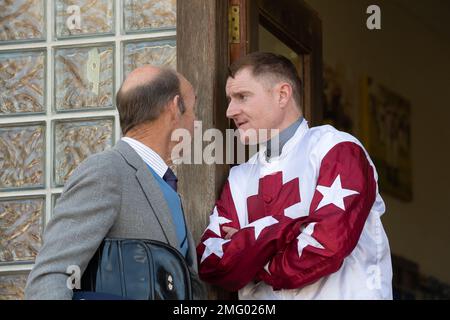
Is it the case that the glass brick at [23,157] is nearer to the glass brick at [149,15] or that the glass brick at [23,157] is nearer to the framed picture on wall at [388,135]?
the glass brick at [149,15]

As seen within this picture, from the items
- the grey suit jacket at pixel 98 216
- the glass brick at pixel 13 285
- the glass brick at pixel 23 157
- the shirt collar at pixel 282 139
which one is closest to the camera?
the grey suit jacket at pixel 98 216

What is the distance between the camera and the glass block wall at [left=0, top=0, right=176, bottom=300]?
5.04m

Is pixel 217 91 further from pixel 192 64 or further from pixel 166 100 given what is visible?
pixel 166 100

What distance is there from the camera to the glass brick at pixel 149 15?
5059 millimetres

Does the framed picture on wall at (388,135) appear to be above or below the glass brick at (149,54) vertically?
below

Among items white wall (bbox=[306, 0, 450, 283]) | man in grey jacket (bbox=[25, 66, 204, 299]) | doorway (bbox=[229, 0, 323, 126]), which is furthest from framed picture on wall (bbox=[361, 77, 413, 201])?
man in grey jacket (bbox=[25, 66, 204, 299])

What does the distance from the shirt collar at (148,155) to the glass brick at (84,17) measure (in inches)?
37.9

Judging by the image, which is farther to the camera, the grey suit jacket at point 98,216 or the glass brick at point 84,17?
the glass brick at point 84,17

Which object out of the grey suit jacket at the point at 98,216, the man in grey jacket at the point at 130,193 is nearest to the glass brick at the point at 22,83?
the man in grey jacket at the point at 130,193

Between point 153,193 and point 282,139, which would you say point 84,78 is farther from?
point 153,193

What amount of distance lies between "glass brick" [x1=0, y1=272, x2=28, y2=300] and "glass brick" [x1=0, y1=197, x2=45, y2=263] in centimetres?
6

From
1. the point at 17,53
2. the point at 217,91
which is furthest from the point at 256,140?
the point at 17,53
